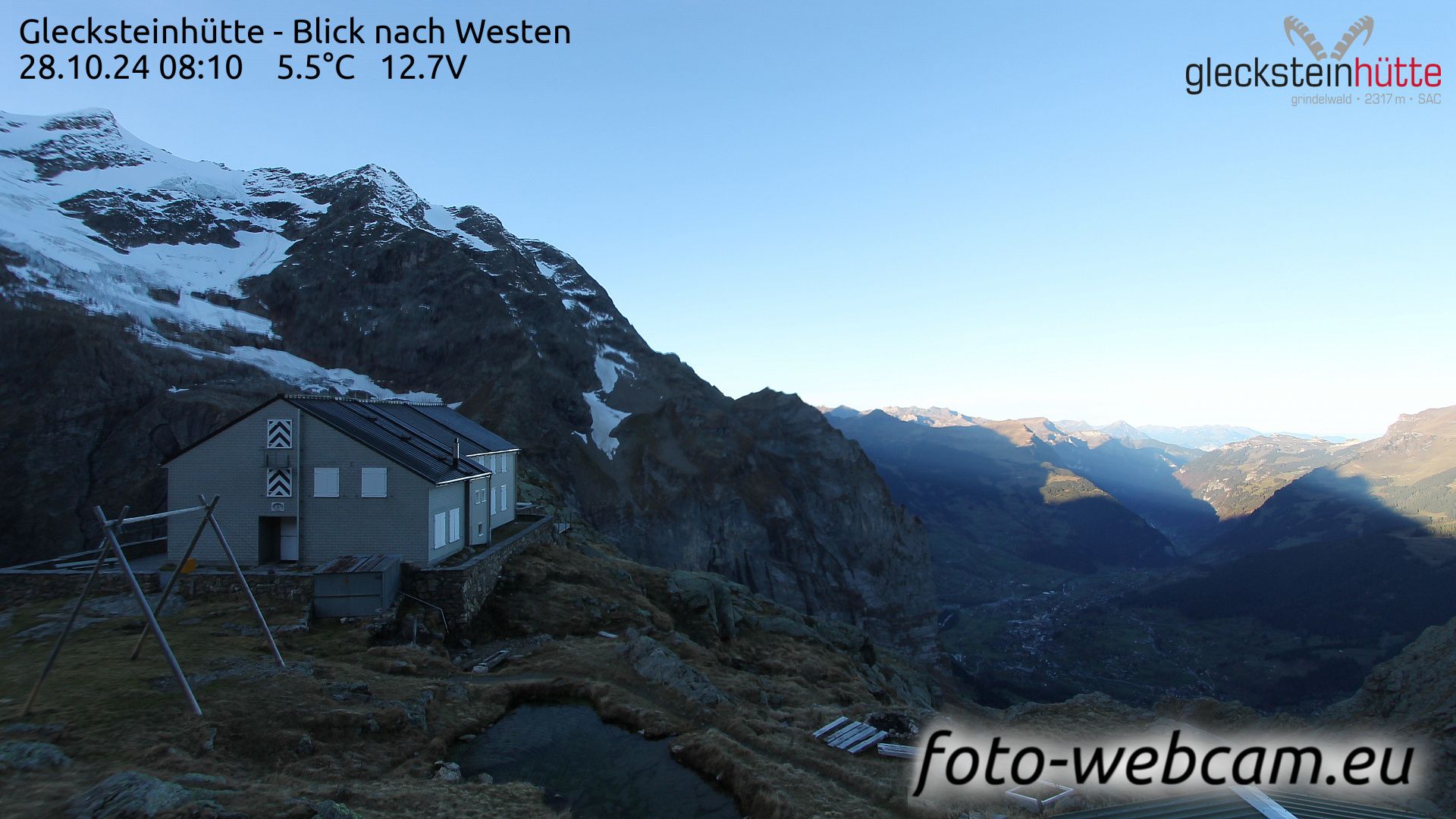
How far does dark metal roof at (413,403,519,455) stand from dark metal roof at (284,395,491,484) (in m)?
0.68

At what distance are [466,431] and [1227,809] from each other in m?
43.8

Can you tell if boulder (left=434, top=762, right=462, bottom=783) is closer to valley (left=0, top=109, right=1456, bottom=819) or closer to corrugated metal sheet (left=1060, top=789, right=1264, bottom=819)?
valley (left=0, top=109, right=1456, bottom=819)

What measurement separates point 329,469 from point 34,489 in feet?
299

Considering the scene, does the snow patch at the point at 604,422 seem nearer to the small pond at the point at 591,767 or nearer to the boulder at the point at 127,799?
the small pond at the point at 591,767

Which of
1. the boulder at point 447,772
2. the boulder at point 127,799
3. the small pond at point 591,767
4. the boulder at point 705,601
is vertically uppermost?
the boulder at point 127,799

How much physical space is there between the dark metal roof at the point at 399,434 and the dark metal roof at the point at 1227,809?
89.4ft

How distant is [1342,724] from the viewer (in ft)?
75.2

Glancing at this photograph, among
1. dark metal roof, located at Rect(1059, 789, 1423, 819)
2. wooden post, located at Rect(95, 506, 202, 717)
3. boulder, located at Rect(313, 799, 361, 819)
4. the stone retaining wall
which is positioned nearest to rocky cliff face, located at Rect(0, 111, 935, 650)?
the stone retaining wall

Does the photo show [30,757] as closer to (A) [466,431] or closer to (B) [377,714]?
(B) [377,714]

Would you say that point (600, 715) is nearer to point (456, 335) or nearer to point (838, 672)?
point (838, 672)

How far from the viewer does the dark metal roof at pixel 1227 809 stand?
1162 cm

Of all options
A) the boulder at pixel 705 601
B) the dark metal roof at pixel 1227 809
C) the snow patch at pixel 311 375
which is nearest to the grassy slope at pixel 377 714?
the dark metal roof at pixel 1227 809

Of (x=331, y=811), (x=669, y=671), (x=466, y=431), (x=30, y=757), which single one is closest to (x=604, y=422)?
(x=466, y=431)

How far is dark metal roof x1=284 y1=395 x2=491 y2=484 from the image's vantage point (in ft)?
99.6
